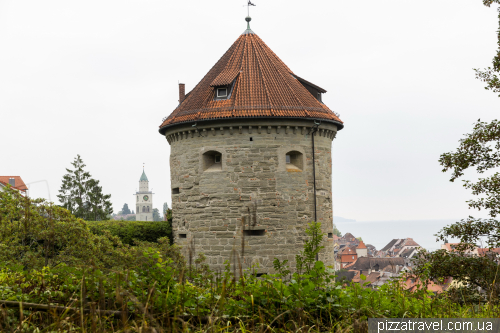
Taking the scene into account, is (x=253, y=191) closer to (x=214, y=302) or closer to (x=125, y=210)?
(x=214, y=302)

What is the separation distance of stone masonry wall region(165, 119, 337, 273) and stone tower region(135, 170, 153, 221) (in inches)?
5495

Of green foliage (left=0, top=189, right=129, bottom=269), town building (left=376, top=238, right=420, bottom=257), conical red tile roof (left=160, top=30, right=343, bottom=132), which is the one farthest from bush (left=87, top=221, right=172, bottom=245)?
town building (left=376, top=238, right=420, bottom=257)

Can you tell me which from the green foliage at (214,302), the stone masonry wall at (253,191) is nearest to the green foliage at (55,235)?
the stone masonry wall at (253,191)

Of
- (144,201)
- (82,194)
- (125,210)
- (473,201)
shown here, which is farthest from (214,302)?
(125,210)

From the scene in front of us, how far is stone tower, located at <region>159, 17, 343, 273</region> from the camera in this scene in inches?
679

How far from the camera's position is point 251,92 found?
18109 millimetres

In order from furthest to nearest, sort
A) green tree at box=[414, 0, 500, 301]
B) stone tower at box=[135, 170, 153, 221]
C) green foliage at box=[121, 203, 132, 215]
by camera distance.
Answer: green foliage at box=[121, 203, 132, 215] → stone tower at box=[135, 170, 153, 221] → green tree at box=[414, 0, 500, 301]

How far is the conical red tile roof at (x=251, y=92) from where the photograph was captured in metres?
17.6

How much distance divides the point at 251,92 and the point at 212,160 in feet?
9.20

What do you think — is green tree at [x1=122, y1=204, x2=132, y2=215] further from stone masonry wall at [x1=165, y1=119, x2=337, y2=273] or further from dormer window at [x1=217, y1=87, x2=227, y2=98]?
A: stone masonry wall at [x1=165, y1=119, x2=337, y2=273]

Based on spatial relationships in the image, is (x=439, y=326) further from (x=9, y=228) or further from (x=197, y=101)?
(x=197, y=101)

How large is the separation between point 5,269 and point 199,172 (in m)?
11.0

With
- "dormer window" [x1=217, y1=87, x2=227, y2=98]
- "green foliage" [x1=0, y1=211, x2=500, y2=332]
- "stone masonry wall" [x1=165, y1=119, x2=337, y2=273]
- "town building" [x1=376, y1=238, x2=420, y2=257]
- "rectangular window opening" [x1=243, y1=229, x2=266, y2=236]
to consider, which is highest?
"dormer window" [x1=217, y1=87, x2=227, y2=98]

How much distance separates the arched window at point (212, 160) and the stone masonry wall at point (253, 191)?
0.13 metres
